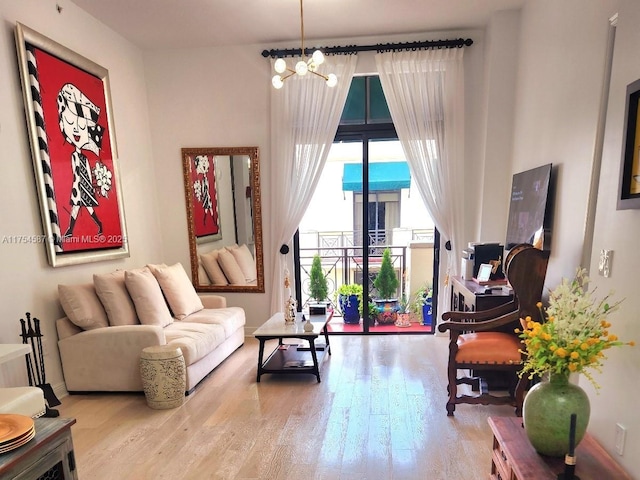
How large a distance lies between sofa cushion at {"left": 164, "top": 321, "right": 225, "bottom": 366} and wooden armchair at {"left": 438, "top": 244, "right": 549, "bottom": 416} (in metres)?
1.94

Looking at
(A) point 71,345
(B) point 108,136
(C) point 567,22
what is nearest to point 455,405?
(C) point 567,22

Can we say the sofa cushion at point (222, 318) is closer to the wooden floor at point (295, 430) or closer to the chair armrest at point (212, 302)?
the chair armrest at point (212, 302)

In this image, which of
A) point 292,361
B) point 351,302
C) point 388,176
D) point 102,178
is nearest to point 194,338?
point 292,361

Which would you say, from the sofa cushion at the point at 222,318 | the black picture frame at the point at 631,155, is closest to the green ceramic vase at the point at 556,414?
the black picture frame at the point at 631,155

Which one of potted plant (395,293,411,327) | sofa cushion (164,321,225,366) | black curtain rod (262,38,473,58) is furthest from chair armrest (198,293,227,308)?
black curtain rod (262,38,473,58)

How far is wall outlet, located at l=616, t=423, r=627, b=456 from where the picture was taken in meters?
1.46

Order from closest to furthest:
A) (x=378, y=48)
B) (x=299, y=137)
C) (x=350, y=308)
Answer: (x=378, y=48)
(x=299, y=137)
(x=350, y=308)

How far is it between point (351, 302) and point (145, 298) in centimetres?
233

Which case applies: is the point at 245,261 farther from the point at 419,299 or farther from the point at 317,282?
the point at 419,299

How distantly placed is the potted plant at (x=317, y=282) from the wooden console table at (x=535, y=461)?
279 cm

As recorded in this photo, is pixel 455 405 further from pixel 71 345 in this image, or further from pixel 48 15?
pixel 48 15

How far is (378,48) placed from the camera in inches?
149

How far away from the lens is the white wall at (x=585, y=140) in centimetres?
148

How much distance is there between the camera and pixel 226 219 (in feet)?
14.1
